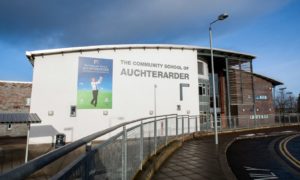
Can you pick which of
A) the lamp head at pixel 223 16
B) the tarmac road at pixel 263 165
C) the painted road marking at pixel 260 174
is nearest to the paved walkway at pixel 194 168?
the tarmac road at pixel 263 165

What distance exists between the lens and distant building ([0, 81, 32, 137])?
1160 inches

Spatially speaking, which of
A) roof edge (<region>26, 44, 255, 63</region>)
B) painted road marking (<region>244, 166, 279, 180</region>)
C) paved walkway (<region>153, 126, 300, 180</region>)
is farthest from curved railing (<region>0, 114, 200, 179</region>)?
roof edge (<region>26, 44, 255, 63</region>)

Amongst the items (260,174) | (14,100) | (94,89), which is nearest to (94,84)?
(94,89)

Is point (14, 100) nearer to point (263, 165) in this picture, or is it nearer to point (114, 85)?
point (114, 85)

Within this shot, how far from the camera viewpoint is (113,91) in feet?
81.4

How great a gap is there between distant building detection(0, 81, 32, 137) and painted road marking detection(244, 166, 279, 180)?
30.3 m

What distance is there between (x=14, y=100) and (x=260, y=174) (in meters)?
31.1

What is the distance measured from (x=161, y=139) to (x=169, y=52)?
19128mm

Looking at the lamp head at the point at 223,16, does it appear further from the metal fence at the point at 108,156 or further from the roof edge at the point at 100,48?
the roof edge at the point at 100,48

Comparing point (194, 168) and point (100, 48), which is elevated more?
→ point (100, 48)

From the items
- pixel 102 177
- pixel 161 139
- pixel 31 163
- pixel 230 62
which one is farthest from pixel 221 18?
pixel 230 62

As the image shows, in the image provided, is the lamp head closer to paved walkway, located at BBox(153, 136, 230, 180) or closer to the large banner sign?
paved walkway, located at BBox(153, 136, 230, 180)

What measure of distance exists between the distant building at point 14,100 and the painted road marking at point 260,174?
99.4 ft

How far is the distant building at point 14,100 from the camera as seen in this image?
2945 centimetres
